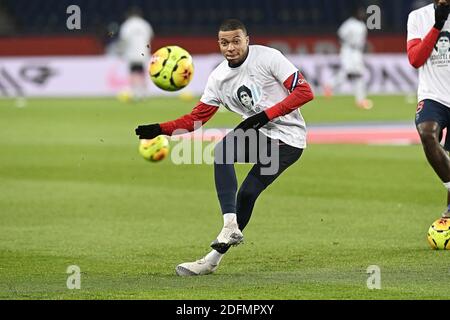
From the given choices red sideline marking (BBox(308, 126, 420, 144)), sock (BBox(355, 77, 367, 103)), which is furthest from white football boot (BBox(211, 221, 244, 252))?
sock (BBox(355, 77, 367, 103))

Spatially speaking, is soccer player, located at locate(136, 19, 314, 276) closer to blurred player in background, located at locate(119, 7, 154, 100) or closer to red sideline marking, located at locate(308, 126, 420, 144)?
red sideline marking, located at locate(308, 126, 420, 144)

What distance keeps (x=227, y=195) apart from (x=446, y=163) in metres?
2.42

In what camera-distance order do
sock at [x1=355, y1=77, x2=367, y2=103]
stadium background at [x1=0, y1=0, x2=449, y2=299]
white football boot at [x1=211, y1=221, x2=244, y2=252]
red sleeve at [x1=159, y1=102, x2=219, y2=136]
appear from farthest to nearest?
sock at [x1=355, y1=77, x2=367, y2=103] < red sleeve at [x1=159, y1=102, x2=219, y2=136] < white football boot at [x1=211, y1=221, x2=244, y2=252] < stadium background at [x1=0, y1=0, x2=449, y2=299]

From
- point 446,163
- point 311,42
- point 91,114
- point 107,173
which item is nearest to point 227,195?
point 446,163

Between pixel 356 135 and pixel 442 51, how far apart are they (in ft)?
42.2

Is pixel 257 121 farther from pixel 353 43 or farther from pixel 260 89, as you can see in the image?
pixel 353 43

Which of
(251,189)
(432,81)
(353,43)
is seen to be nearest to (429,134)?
(432,81)

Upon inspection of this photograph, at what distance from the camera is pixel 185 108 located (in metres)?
30.1

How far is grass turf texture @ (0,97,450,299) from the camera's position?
8742 mm

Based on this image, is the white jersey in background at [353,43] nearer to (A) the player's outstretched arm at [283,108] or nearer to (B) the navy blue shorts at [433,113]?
(B) the navy blue shorts at [433,113]

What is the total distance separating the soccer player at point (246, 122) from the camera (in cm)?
933

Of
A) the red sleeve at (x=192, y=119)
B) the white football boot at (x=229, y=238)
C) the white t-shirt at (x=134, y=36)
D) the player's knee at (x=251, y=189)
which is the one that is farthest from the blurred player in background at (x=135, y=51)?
the white football boot at (x=229, y=238)

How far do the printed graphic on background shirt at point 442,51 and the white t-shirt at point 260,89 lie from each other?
1.81 m
